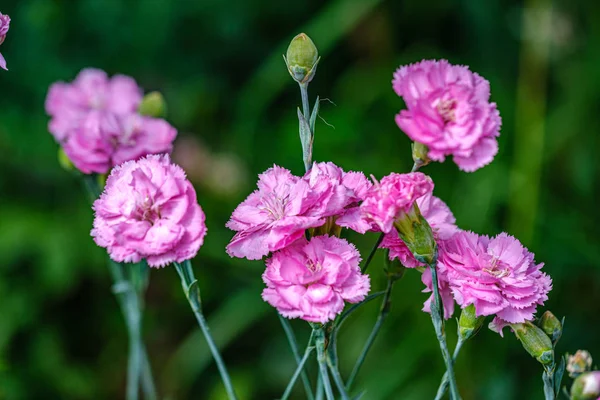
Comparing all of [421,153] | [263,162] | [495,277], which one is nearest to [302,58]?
[421,153]

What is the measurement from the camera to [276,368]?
146 cm

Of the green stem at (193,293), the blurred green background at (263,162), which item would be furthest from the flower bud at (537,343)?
the blurred green background at (263,162)

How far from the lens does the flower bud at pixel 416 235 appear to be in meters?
0.54

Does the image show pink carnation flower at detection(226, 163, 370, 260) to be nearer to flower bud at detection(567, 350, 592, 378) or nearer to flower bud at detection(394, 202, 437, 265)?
flower bud at detection(394, 202, 437, 265)

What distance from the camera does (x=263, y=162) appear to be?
1.60m

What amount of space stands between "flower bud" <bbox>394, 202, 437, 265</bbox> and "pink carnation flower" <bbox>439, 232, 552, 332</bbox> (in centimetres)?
2

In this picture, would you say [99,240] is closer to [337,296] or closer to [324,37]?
[337,296]

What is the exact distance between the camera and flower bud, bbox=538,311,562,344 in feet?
1.85

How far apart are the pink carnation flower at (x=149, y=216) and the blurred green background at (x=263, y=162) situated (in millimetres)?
671

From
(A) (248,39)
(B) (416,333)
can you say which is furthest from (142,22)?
(B) (416,333)

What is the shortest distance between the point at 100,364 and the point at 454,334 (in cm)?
64

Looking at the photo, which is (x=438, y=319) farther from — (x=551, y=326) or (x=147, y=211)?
(x=147, y=211)

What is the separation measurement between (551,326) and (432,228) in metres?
0.12

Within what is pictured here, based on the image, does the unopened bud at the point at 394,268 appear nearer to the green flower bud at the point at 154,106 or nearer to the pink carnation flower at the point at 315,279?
the pink carnation flower at the point at 315,279
